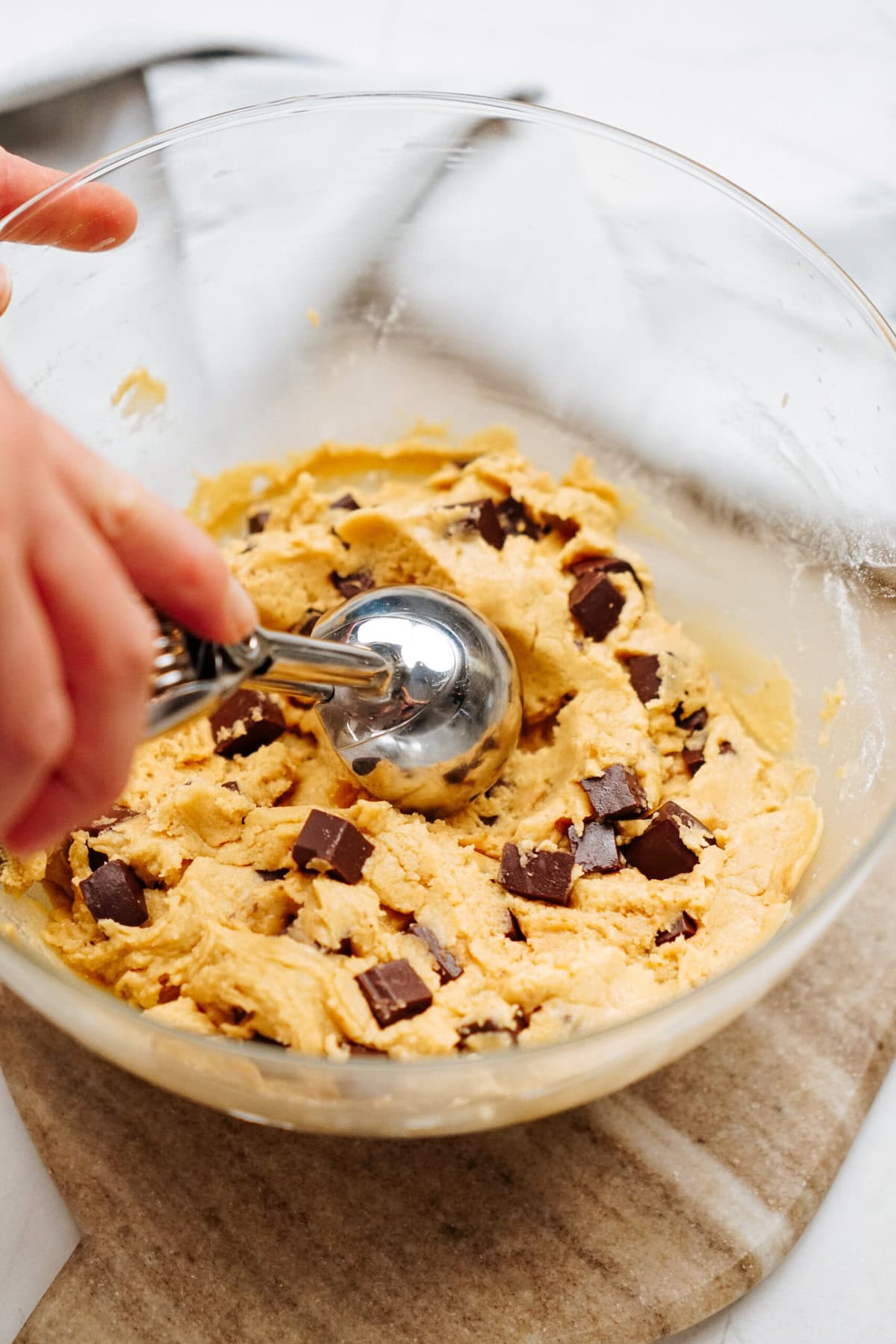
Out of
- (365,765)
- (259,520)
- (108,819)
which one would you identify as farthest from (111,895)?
(259,520)

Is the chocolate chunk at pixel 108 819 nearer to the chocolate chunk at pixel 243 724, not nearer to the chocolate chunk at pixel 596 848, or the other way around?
the chocolate chunk at pixel 243 724

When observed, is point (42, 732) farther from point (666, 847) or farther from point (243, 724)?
point (666, 847)

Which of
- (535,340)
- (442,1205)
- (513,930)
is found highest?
(535,340)

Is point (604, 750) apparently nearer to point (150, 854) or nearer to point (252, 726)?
point (252, 726)

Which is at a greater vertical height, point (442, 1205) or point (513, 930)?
point (513, 930)

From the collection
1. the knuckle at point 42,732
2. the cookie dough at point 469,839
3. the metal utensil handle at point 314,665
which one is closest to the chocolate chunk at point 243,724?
the cookie dough at point 469,839

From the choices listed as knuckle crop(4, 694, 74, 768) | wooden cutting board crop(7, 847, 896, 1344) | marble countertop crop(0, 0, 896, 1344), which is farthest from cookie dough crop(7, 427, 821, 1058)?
marble countertop crop(0, 0, 896, 1344)

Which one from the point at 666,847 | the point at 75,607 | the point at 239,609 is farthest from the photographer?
the point at 666,847
